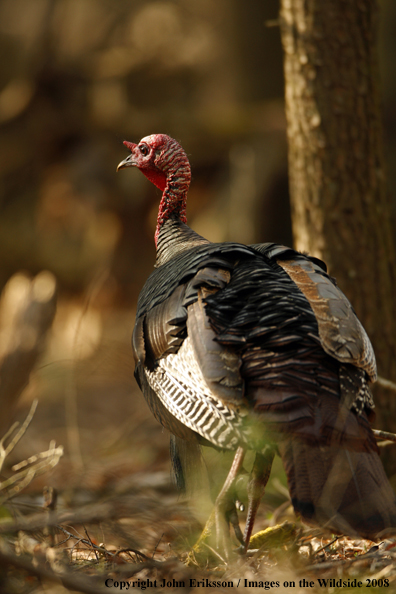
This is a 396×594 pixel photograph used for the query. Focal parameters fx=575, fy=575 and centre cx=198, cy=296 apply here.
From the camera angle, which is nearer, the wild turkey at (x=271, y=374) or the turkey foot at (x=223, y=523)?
the wild turkey at (x=271, y=374)

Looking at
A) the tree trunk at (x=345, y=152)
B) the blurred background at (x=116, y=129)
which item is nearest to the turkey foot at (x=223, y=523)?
the tree trunk at (x=345, y=152)

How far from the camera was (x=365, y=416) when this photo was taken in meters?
2.56

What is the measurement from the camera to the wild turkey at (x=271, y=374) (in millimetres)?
2312

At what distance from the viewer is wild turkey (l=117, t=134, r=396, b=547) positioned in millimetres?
2312

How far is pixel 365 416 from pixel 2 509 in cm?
192

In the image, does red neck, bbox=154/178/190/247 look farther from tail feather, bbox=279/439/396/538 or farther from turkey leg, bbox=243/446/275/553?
tail feather, bbox=279/439/396/538

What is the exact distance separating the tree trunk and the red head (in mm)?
817


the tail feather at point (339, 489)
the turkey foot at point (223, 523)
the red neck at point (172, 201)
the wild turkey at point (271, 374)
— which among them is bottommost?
the turkey foot at point (223, 523)

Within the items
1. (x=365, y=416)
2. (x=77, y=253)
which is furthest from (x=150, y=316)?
(x=77, y=253)

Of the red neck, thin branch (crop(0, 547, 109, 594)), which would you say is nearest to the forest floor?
thin branch (crop(0, 547, 109, 594))

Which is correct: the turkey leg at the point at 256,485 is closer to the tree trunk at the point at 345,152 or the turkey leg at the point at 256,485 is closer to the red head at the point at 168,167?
the tree trunk at the point at 345,152

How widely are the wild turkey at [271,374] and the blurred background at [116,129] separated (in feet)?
20.1

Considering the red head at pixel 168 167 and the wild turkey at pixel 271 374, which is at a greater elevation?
the red head at pixel 168 167

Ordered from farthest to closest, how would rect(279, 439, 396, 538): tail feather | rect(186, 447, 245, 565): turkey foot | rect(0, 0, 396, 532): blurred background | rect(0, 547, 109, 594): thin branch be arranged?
rect(0, 0, 396, 532): blurred background
rect(186, 447, 245, 565): turkey foot
rect(279, 439, 396, 538): tail feather
rect(0, 547, 109, 594): thin branch
